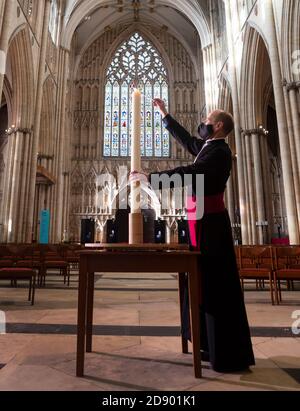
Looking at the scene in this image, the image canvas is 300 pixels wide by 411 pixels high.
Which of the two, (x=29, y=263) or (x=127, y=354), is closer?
(x=127, y=354)

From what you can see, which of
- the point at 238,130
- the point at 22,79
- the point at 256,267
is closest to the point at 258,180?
the point at 238,130

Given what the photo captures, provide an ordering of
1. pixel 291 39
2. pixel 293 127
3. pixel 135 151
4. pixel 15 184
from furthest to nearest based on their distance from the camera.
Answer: pixel 15 184 < pixel 291 39 < pixel 293 127 < pixel 135 151

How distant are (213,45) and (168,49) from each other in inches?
320

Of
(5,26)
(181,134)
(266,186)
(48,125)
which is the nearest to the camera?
(181,134)

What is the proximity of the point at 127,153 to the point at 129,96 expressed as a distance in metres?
4.69

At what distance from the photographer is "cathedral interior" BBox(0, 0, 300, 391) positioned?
6.48ft

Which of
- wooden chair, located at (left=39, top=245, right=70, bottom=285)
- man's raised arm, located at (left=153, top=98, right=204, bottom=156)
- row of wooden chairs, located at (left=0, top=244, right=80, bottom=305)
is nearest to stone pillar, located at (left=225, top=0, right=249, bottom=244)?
row of wooden chairs, located at (left=0, top=244, right=80, bottom=305)

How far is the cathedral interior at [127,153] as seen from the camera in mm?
1976

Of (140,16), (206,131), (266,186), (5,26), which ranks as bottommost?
(206,131)

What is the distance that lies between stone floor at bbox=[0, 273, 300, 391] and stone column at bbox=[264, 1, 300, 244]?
21.4 feet

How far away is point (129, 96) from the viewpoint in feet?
78.5

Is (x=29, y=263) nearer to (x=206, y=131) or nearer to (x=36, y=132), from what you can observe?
(x=206, y=131)

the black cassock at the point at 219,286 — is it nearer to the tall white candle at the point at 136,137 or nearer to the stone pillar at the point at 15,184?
the tall white candle at the point at 136,137

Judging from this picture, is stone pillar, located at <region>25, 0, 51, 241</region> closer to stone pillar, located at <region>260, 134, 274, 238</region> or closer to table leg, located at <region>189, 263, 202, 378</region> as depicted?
stone pillar, located at <region>260, 134, 274, 238</region>
